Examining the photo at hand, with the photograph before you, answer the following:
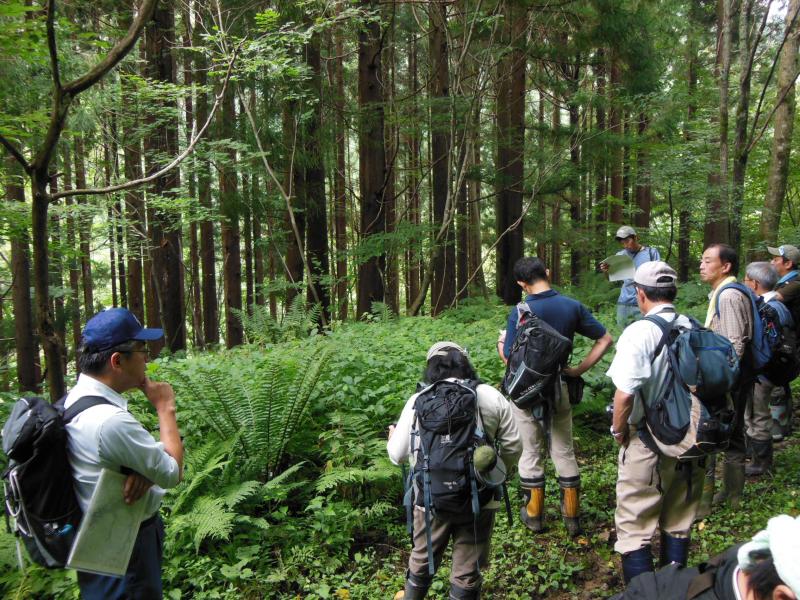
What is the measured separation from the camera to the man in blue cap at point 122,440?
7.61ft

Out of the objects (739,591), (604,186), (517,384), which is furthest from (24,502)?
(604,186)

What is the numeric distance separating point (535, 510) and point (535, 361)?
1366mm

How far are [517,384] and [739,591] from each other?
2853 mm

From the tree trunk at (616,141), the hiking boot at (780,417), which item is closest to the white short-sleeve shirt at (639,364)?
the hiking boot at (780,417)

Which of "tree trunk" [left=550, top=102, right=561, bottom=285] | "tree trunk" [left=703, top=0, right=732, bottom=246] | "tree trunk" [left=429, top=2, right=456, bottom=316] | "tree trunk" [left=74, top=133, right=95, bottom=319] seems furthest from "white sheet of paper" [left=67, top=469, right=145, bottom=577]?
"tree trunk" [left=550, top=102, right=561, bottom=285]

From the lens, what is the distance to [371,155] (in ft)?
39.8

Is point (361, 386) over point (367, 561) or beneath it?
over

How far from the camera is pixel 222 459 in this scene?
490 cm

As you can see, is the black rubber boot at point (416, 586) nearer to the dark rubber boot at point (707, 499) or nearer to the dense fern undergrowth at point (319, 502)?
the dense fern undergrowth at point (319, 502)

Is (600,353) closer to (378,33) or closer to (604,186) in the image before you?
(378,33)

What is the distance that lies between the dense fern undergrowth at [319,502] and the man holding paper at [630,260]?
1.54m

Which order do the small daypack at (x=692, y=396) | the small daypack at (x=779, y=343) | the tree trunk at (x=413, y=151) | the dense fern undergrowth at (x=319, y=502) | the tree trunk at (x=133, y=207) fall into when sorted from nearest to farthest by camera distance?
the small daypack at (x=692, y=396) < the dense fern undergrowth at (x=319, y=502) < the small daypack at (x=779, y=343) < the tree trunk at (x=133, y=207) < the tree trunk at (x=413, y=151)

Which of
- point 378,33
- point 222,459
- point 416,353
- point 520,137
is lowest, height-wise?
point 222,459

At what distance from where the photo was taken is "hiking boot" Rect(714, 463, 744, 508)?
4.80 meters
